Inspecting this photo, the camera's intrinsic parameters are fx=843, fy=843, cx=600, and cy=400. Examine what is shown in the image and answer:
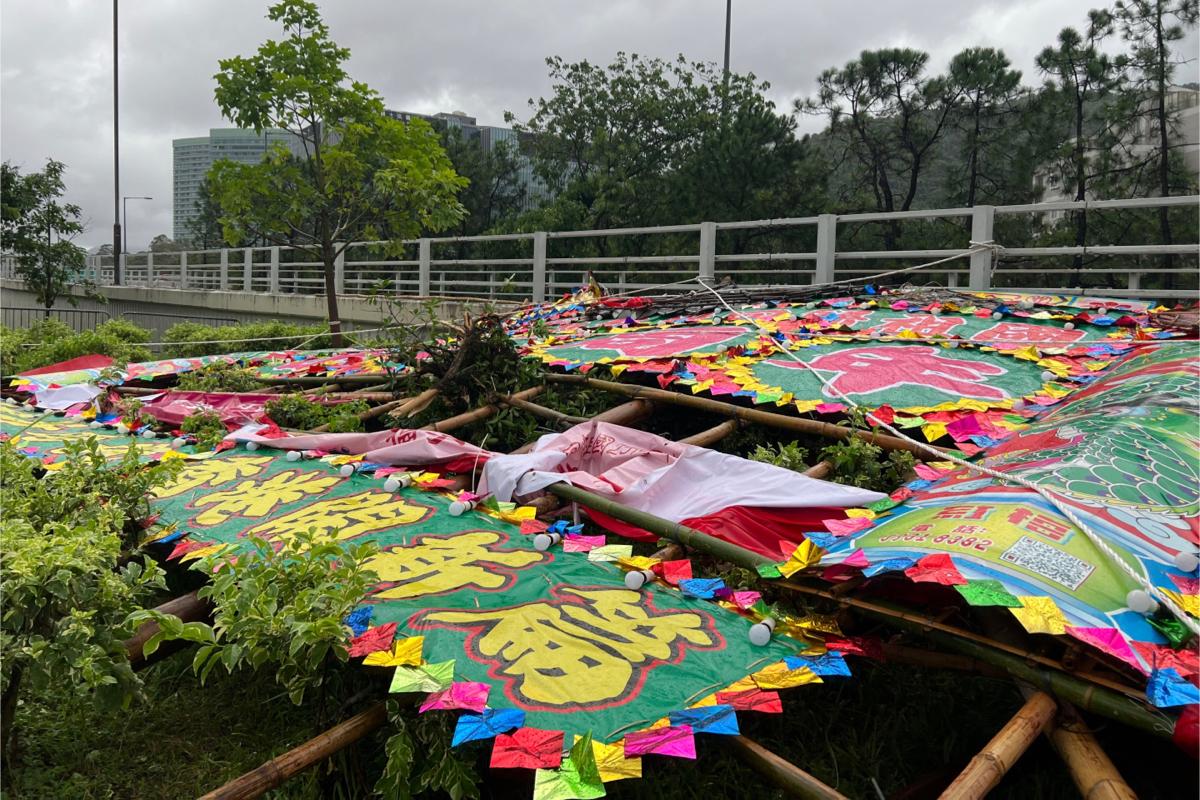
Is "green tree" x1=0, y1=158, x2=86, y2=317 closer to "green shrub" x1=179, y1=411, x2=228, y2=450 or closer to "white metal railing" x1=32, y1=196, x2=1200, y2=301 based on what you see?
"white metal railing" x1=32, y1=196, x2=1200, y2=301

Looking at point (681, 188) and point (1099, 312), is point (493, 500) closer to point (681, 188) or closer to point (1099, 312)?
point (1099, 312)

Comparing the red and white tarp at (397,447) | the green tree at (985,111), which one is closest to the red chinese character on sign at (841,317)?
the red and white tarp at (397,447)

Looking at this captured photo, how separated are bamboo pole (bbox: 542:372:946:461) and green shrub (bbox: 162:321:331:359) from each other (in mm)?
6343

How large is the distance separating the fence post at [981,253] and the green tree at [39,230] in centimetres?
1471

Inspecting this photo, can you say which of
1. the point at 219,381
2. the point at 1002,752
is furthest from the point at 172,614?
the point at 219,381

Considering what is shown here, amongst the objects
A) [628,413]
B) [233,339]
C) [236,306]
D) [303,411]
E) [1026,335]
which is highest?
[236,306]

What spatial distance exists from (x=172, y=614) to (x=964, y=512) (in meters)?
2.39

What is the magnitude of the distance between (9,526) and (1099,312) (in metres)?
6.07

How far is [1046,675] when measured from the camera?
1.98m

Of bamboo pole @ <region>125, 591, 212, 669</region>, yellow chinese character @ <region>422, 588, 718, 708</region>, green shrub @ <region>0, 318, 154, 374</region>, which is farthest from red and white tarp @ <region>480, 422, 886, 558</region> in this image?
green shrub @ <region>0, 318, 154, 374</region>

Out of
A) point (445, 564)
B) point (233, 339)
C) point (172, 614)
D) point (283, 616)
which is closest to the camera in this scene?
point (283, 616)

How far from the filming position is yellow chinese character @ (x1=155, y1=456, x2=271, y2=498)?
12.1 feet

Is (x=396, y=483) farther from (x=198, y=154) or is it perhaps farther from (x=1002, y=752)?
(x=198, y=154)

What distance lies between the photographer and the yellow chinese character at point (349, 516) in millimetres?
3189
